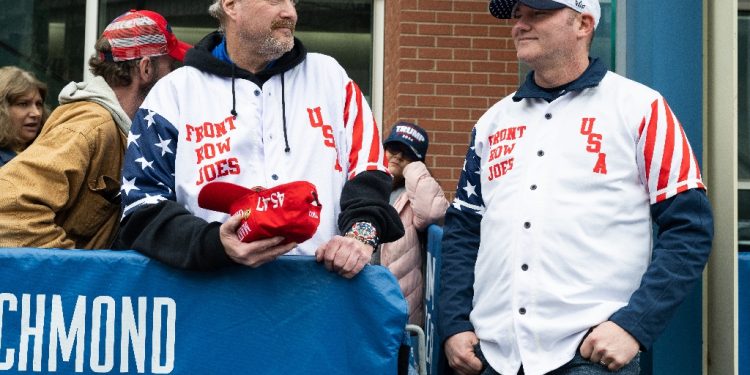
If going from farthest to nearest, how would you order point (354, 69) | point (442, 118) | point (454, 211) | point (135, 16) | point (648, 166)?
point (354, 69), point (442, 118), point (135, 16), point (454, 211), point (648, 166)

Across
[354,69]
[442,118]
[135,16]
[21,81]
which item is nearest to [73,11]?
[354,69]

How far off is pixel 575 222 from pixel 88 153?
1597 millimetres

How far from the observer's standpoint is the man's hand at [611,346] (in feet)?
9.64

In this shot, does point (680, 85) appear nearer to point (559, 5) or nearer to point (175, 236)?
point (559, 5)

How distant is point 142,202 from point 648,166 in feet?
4.92

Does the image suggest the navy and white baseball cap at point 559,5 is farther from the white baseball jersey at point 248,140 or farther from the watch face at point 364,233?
the watch face at point 364,233

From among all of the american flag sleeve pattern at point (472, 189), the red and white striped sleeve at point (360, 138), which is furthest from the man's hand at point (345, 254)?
the american flag sleeve pattern at point (472, 189)

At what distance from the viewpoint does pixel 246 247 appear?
9.11 feet

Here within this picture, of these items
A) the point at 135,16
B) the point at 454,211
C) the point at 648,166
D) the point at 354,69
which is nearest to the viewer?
the point at 648,166

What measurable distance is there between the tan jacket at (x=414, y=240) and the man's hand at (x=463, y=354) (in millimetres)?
2124

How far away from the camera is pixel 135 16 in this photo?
13.0 feet

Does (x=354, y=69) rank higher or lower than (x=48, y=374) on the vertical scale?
higher

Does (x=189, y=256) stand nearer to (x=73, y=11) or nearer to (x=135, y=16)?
(x=135, y=16)

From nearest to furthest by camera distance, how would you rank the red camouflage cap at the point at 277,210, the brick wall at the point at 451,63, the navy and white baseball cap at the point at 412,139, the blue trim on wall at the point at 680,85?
the red camouflage cap at the point at 277,210 → the blue trim on wall at the point at 680,85 → the navy and white baseball cap at the point at 412,139 → the brick wall at the point at 451,63
